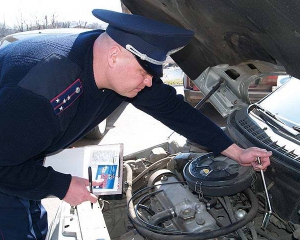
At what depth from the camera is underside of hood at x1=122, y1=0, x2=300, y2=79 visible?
1410 millimetres

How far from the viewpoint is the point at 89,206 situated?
197 centimetres

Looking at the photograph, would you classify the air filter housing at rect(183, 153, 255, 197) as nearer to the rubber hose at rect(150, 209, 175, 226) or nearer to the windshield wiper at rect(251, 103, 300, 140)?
the rubber hose at rect(150, 209, 175, 226)

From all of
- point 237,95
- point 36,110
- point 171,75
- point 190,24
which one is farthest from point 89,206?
point 171,75

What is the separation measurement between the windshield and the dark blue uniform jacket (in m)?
1.11

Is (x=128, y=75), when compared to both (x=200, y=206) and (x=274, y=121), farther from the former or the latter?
(x=274, y=121)

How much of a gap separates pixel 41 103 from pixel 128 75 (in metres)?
0.40

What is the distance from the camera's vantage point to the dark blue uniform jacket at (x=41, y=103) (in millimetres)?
1427

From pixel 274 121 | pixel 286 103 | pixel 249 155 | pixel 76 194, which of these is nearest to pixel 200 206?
pixel 249 155

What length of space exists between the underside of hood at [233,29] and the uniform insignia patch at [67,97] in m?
0.73

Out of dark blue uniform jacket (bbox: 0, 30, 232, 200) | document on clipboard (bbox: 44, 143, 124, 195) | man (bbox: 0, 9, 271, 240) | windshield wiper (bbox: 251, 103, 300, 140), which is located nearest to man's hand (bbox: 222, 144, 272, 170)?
man (bbox: 0, 9, 271, 240)

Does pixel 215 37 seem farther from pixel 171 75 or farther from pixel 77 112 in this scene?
pixel 171 75

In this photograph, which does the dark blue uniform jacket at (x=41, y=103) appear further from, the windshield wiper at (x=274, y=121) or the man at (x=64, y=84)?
the windshield wiper at (x=274, y=121)

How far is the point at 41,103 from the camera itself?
1.45 metres

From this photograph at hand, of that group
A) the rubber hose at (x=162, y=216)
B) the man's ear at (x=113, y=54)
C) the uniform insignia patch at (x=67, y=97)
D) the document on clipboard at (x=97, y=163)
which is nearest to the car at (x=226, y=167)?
the rubber hose at (x=162, y=216)
